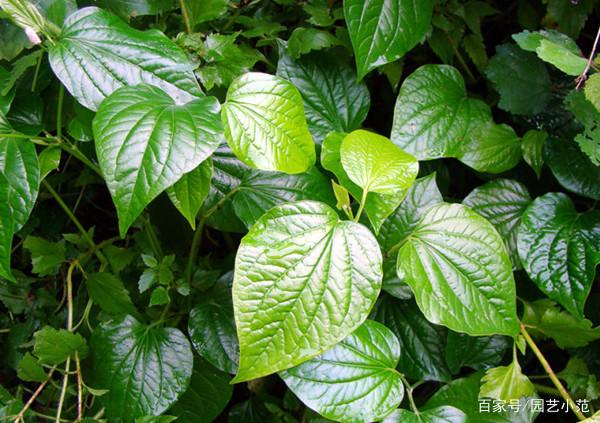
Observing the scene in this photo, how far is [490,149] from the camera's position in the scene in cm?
89

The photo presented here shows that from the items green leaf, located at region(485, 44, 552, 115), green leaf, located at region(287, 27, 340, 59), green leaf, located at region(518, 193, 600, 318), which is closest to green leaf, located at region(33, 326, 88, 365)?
green leaf, located at region(287, 27, 340, 59)

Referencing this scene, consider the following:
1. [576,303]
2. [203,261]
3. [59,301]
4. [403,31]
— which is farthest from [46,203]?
[576,303]

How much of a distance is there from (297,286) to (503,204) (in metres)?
0.45

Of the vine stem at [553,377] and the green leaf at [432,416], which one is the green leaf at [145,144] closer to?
the green leaf at [432,416]

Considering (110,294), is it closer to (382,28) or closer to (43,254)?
(43,254)

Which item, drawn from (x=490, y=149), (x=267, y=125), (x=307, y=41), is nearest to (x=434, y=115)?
(x=490, y=149)

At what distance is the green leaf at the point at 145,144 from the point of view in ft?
1.81

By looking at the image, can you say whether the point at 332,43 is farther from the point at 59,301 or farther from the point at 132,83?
the point at 59,301

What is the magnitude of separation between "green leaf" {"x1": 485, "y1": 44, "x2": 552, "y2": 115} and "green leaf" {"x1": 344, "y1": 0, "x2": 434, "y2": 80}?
17 cm

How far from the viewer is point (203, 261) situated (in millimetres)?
963

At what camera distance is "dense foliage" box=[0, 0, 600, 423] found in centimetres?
61

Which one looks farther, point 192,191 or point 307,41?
point 307,41

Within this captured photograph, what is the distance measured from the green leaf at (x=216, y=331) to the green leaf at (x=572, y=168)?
1.85 ft

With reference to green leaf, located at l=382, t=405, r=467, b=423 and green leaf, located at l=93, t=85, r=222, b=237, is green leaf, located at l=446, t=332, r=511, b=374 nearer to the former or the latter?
green leaf, located at l=382, t=405, r=467, b=423
